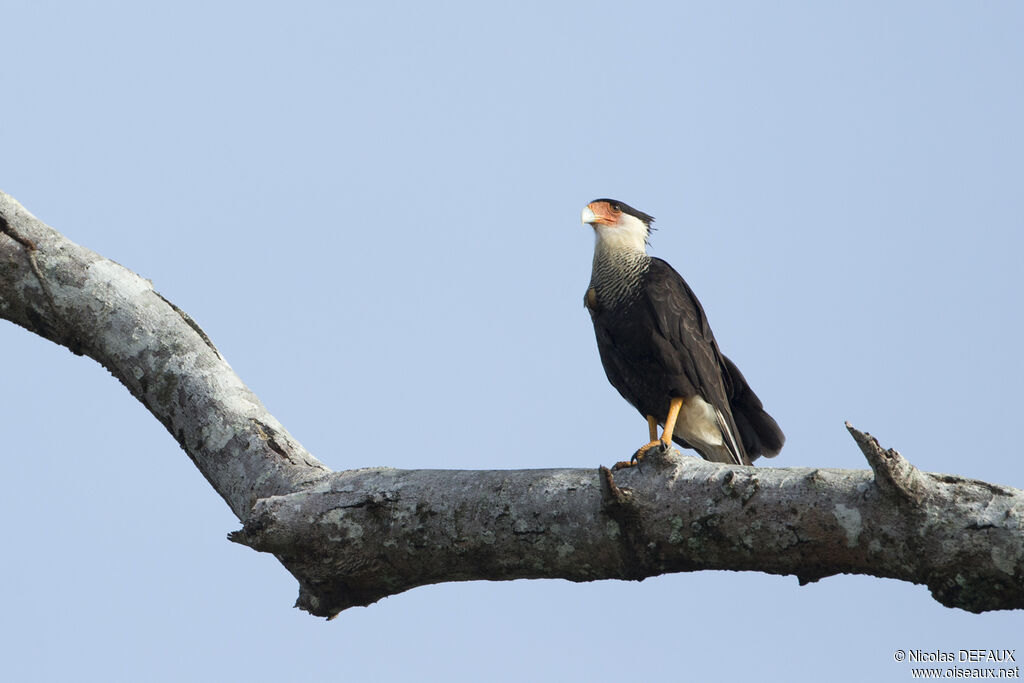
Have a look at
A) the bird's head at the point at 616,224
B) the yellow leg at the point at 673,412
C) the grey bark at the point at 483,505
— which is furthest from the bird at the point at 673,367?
the grey bark at the point at 483,505

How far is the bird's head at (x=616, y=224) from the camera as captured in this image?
19.4 ft

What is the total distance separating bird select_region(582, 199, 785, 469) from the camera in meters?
4.96

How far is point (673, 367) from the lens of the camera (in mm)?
4926

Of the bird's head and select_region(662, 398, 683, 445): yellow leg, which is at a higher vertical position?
the bird's head

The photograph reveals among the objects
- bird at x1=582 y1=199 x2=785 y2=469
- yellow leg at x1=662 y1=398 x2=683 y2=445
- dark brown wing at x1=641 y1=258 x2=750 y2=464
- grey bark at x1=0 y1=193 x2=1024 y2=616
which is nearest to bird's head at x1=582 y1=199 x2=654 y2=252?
bird at x1=582 y1=199 x2=785 y2=469

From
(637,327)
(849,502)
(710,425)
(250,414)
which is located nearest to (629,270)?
(637,327)

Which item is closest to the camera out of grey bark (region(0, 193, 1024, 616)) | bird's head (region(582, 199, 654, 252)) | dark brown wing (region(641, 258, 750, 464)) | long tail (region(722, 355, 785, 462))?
grey bark (region(0, 193, 1024, 616))

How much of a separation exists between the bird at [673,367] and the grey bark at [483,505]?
2063 millimetres

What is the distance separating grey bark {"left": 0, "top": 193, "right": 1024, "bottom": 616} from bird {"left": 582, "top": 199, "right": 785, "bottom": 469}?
2.06 metres

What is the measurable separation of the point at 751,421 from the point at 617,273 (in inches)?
42.8

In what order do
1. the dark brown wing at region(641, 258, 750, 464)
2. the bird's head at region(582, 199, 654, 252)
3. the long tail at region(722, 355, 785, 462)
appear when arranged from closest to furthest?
the dark brown wing at region(641, 258, 750, 464), the long tail at region(722, 355, 785, 462), the bird's head at region(582, 199, 654, 252)

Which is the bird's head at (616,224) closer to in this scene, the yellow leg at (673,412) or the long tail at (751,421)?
the long tail at (751,421)

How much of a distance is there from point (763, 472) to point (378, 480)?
1.18 metres

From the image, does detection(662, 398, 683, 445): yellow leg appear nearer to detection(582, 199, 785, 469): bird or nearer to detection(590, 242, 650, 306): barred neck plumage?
detection(582, 199, 785, 469): bird
